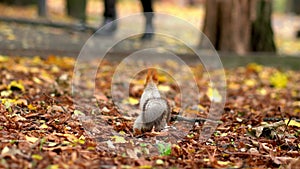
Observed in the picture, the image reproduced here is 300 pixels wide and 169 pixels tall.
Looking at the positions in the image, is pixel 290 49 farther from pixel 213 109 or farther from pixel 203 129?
pixel 203 129

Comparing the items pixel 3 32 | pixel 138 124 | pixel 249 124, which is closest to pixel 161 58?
pixel 3 32

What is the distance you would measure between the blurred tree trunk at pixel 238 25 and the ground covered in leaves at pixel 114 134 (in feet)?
7.47

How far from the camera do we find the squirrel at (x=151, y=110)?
10.8 feet

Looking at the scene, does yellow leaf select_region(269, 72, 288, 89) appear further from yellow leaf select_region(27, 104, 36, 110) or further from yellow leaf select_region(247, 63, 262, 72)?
yellow leaf select_region(27, 104, 36, 110)

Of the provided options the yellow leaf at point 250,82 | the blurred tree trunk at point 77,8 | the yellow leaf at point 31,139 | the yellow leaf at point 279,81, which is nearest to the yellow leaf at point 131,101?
the yellow leaf at point 31,139

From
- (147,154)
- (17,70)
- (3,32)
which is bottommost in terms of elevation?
(147,154)

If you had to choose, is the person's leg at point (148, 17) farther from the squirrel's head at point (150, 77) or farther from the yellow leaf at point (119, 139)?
the yellow leaf at point (119, 139)

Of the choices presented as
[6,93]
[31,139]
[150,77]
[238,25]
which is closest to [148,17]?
[238,25]

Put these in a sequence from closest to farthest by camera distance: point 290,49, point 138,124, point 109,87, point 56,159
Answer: point 56,159, point 138,124, point 109,87, point 290,49

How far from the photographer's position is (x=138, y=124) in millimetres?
3387

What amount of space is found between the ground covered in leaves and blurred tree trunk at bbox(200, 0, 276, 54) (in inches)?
89.7

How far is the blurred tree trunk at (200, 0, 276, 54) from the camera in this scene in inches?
294

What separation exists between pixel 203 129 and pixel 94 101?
114 cm

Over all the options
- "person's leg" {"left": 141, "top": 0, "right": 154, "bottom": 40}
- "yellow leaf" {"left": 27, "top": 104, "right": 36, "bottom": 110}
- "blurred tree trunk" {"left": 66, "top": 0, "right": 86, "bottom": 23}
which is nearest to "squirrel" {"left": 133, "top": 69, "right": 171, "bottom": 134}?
"yellow leaf" {"left": 27, "top": 104, "right": 36, "bottom": 110}
